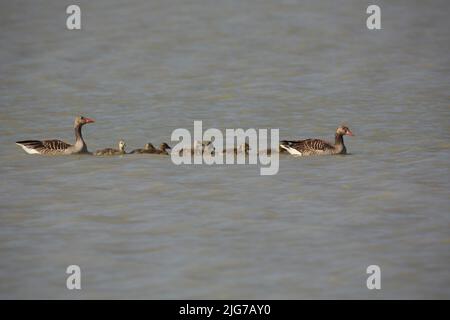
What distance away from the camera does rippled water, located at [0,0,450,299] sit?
14.5 m

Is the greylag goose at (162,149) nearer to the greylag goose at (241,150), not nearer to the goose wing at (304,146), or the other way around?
the greylag goose at (241,150)

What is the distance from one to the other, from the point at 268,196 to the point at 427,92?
1350 cm

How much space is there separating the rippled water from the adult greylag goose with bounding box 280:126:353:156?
0.29 metres

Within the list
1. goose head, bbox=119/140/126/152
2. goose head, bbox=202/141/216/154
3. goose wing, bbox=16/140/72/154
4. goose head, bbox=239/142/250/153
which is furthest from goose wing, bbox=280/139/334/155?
goose wing, bbox=16/140/72/154

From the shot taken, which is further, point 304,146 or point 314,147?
point 314,147

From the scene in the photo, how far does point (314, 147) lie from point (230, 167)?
2.18 m

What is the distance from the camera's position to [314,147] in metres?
22.5

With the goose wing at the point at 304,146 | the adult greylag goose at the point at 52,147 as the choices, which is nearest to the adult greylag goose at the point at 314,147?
the goose wing at the point at 304,146

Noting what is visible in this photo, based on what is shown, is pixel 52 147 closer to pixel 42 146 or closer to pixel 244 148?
pixel 42 146

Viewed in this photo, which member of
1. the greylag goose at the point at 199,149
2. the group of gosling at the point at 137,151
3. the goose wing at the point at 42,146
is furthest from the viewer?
the goose wing at the point at 42,146

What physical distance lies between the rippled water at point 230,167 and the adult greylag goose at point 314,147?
0.95ft

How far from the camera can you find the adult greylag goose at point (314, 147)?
22.3 metres

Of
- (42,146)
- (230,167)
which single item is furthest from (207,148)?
(42,146)
